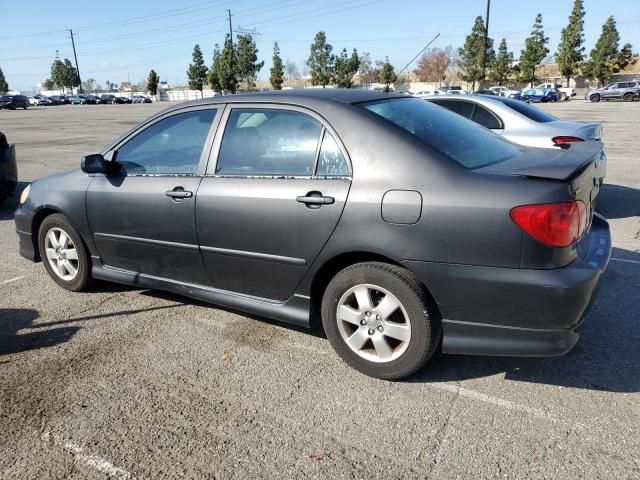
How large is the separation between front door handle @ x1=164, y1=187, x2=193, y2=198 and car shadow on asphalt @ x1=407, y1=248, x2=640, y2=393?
1.88 m

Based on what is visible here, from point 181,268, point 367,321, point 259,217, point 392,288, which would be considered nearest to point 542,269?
point 392,288

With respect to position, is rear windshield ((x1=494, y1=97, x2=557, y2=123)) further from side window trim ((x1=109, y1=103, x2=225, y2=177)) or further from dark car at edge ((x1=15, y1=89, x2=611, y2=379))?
side window trim ((x1=109, y1=103, x2=225, y2=177))

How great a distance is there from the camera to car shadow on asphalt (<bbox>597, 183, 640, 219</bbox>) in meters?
6.80

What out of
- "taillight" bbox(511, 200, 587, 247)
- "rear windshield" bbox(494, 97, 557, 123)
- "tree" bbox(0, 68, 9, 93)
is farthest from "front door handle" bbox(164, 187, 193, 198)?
"tree" bbox(0, 68, 9, 93)

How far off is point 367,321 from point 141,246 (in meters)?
1.89

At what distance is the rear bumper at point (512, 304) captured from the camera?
8.27 feet

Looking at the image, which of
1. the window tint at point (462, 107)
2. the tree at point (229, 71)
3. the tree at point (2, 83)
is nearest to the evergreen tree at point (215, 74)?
the tree at point (229, 71)

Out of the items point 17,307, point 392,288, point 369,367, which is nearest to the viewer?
point 392,288

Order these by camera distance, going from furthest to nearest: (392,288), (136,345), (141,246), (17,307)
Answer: (17,307)
(141,246)
(136,345)
(392,288)

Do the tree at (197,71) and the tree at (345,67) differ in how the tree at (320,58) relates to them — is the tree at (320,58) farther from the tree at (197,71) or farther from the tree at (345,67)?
the tree at (197,71)

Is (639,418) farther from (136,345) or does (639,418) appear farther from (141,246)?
(141,246)

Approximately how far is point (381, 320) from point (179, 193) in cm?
165

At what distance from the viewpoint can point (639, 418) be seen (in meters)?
2.59

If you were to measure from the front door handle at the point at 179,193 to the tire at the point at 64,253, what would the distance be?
1.22 metres
